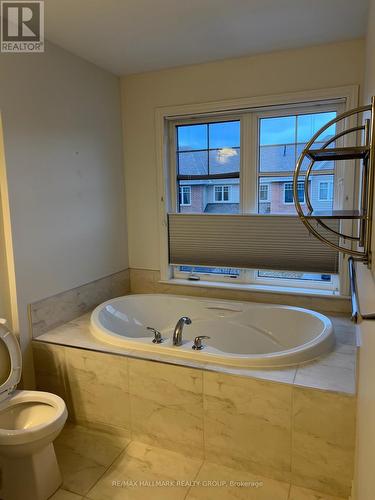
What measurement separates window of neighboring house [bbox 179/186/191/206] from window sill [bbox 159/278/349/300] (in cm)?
71

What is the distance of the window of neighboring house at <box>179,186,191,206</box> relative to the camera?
3.19 m

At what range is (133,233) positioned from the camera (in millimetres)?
3344

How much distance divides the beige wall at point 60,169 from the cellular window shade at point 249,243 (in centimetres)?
62

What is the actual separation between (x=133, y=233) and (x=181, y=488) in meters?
2.12

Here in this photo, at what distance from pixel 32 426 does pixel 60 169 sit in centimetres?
165

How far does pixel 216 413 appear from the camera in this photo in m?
1.91

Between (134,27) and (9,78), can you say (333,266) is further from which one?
(9,78)

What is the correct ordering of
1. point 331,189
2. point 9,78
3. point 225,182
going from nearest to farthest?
1. point 9,78
2. point 331,189
3. point 225,182

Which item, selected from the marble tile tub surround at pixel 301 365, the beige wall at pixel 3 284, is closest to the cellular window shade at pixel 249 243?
the marble tile tub surround at pixel 301 365

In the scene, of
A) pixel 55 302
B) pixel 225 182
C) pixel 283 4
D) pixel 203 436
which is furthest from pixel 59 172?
pixel 203 436

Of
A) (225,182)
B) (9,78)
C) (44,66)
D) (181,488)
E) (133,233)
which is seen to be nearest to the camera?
(181,488)

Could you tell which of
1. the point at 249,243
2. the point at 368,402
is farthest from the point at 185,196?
the point at 368,402

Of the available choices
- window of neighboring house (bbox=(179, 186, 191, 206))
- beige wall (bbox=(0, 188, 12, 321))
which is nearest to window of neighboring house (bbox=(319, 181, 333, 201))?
window of neighboring house (bbox=(179, 186, 191, 206))

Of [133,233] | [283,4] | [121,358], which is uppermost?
[283,4]
